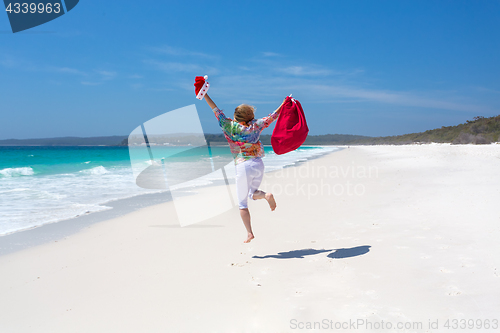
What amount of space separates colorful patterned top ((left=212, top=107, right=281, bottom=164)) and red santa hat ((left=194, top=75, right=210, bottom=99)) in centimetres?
34

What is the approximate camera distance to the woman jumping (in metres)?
3.87

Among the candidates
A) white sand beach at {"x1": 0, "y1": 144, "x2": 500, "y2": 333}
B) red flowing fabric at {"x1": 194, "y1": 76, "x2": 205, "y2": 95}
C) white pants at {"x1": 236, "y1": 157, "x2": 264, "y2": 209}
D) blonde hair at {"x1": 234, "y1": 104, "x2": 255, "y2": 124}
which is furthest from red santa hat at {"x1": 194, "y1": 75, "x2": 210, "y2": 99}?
white sand beach at {"x1": 0, "y1": 144, "x2": 500, "y2": 333}

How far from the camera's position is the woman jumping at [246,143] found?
12.7 feet

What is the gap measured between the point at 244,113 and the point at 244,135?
0.27m

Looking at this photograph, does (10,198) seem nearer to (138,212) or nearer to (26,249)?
(138,212)

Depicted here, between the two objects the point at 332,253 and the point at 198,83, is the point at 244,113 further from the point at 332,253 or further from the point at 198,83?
the point at 332,253

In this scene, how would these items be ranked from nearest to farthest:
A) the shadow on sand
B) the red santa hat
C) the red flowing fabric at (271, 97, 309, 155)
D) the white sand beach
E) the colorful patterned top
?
the white sand beach → the shadow on sand → the colorful patterned top → the red santa hat → the red flowing fabric at (271, 97, 309, 155)

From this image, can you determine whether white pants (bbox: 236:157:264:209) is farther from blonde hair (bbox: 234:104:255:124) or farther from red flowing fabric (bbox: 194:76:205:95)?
red flowing fabric (bbox: 194:76:205:95)

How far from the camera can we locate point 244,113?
152 inches

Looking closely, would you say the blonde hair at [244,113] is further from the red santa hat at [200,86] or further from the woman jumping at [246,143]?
the red santa hat at [200,86]

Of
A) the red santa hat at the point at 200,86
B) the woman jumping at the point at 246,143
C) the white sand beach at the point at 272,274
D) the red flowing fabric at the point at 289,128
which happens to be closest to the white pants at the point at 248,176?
the woman jumping at the point at 246,143

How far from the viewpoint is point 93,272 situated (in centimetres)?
365

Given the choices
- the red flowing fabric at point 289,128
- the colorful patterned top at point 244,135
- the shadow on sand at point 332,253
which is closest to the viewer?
the shadow on sand at point 332,253

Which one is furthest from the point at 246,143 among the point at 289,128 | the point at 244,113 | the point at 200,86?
the point at 200,86
